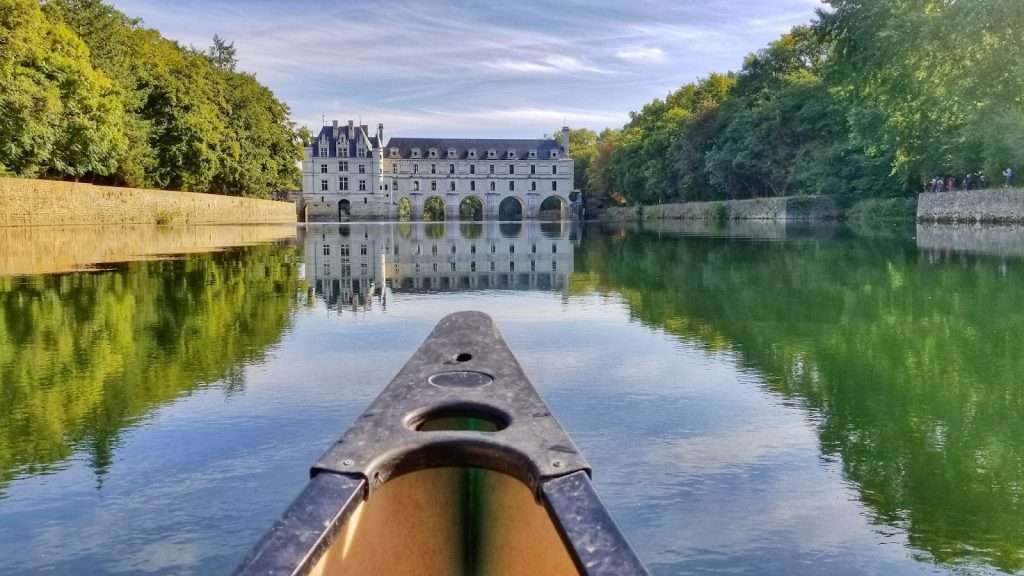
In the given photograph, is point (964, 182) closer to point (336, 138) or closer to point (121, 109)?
point (121, 109)

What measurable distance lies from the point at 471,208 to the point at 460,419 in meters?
113

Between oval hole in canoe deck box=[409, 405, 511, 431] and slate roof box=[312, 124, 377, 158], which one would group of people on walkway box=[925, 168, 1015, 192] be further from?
slate roof box=[312, 124, 377, 158]

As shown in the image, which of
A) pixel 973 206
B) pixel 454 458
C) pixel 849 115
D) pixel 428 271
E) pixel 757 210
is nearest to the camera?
pixel 454 458

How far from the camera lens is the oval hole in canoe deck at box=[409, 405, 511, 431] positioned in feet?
9.95

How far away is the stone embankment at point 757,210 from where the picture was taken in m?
48.2

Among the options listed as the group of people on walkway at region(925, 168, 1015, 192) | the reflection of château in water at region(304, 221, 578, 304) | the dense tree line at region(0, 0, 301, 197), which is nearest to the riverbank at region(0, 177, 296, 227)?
the dense tree line at region(0, 0, 301, 197)

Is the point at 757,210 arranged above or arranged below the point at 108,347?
above

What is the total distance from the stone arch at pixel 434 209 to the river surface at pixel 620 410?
98.2 metres

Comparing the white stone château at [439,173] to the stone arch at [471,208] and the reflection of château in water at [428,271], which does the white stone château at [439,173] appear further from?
the reflection of château in water at [428,271]

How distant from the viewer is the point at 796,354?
7402 millimetres

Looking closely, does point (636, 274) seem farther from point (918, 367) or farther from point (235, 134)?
point (235, 134)

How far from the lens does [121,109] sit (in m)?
41.1

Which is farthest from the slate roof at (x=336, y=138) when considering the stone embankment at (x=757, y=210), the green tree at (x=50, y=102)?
the green tree at (x=50, y=102)

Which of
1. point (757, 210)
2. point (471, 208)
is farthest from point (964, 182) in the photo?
point (471, 208)
